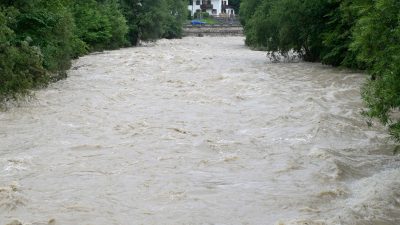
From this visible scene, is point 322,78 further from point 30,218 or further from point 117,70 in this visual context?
point 30,218

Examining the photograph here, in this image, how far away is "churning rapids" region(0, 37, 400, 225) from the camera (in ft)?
26.9

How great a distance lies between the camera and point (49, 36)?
22.9 meters

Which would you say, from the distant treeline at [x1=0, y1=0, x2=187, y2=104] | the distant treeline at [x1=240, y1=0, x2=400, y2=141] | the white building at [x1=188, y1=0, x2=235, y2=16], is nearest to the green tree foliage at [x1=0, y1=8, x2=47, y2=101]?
the distant treeline at [x1=0, y1=0, x2=187, y2=104]

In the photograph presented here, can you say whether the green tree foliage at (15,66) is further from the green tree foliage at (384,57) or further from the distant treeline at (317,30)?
the green tree foliage at (384,57)

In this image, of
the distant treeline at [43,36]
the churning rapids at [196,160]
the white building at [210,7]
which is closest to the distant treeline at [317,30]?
the churning rapids at [196,160]

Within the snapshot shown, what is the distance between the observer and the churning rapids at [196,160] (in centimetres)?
819

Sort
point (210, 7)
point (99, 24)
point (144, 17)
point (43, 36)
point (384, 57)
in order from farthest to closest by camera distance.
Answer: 1. point (210, 7)
2. point (144, 17)
3. point (99, 24)
4. point (43, 36)
5. point (384, 57)

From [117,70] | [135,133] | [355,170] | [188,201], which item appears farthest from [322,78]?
[188,201]

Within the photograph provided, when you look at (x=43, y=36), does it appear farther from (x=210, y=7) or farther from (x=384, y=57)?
(x=210, y=7)

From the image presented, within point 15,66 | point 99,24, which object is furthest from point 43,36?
point 99,24

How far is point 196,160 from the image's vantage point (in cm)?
1098

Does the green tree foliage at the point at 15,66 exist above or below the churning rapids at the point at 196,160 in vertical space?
above

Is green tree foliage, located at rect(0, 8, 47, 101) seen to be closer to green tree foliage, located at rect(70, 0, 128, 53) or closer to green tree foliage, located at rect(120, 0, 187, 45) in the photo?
green tree foliage, located at rect(70, 0, 128, 53)

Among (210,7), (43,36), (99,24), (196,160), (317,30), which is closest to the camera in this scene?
(196,160)
